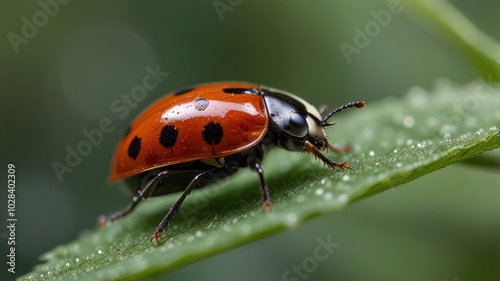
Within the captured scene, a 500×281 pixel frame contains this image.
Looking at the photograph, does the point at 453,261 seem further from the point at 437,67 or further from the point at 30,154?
the point at 30,154

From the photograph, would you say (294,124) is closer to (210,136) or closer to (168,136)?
(210,136)

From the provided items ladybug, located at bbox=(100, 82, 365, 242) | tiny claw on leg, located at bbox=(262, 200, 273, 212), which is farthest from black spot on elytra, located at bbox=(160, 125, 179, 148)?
tiny claw on leg, located at bbox=(262, 200, 273, 212)

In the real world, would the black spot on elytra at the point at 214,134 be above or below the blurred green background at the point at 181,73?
below

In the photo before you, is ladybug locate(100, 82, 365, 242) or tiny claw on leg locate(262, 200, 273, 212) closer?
tiny claw on leg locate(262, 200, 273, 212)

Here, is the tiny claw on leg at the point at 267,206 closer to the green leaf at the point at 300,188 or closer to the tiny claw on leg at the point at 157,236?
the green leaf at the point at 300,188
